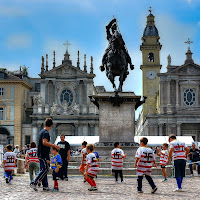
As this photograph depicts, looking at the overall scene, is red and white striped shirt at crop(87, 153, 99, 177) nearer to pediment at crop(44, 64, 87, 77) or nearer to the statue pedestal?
the statue pedestal

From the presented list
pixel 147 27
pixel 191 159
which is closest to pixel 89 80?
pixel 147 27

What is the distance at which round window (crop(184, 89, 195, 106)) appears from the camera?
64.0m

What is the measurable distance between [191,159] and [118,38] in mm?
6297

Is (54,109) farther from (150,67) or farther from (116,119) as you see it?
(116,119)

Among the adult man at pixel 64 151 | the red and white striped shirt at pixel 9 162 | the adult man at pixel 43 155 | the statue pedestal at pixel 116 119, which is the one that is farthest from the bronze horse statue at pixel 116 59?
the adult man at pixel 43 155

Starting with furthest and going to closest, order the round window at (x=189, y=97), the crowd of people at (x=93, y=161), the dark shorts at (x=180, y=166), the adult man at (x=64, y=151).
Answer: the round window at (x=189, y=97) < the adult man at (x=64, y=151) < the dark shorts at (x=180, y=166) < the crowd of people at (x=93, y=161)

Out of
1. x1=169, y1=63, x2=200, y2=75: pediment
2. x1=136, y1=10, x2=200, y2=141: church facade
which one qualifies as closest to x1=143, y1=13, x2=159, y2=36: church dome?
x1=136, y1=10, x2=200, y2=141: church facade

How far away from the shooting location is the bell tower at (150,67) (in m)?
72.5

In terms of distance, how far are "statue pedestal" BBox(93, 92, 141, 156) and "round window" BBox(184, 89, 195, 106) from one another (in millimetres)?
46780

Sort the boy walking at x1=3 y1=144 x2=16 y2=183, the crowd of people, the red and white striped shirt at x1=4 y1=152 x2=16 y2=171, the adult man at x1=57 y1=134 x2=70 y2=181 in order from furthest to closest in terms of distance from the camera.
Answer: the adult man at x1=57 y1=134 x2=70 y2=181
the red and white striped shirt at x1=4 y1=152 x2=16 y2=171
the boy walking at x1=3 y1=144 x2=16 y2=183
the crowd of people

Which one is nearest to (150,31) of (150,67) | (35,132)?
(150,67)

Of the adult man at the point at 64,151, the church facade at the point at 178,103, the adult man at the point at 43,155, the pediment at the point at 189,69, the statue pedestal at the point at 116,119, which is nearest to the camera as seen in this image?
the adult man at the point at 43,155

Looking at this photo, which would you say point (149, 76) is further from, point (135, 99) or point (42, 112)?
point (135, 99)

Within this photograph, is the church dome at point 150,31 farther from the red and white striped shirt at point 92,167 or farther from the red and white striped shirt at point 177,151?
the red and white striped shirt at point 92,167
